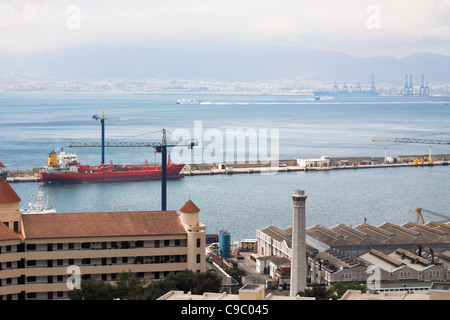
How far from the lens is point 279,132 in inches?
2525

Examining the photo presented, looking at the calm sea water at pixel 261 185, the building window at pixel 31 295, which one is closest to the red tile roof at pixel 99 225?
the building window at pixel 31 295

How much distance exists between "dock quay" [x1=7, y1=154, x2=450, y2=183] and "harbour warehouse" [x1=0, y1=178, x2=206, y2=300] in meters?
23.4

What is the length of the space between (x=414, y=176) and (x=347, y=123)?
4000cm

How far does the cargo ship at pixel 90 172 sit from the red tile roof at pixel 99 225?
22967 millimetres

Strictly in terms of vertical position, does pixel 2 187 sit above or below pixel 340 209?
above

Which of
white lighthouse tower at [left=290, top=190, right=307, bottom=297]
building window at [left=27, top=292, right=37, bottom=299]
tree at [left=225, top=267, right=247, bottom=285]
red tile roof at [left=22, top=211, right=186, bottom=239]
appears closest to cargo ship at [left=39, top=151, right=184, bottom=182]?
tree at [left=225, top=267, right=247, bottom=285]

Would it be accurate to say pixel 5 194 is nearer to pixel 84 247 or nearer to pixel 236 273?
pixel 84 247

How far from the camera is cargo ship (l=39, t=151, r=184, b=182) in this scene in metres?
36.2

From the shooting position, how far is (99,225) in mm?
13305

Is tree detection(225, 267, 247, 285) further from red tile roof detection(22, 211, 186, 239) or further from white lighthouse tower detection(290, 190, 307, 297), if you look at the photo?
red tile roof detection(22, 211, 186, 239)

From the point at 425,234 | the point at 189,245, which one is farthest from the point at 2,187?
the point at 425,234

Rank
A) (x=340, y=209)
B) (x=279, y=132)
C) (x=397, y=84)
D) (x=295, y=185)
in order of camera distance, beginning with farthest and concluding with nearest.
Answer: (x=397, y=84)
(x=279, y=132)
(x=295, y=185)
(x=340, y=209)
